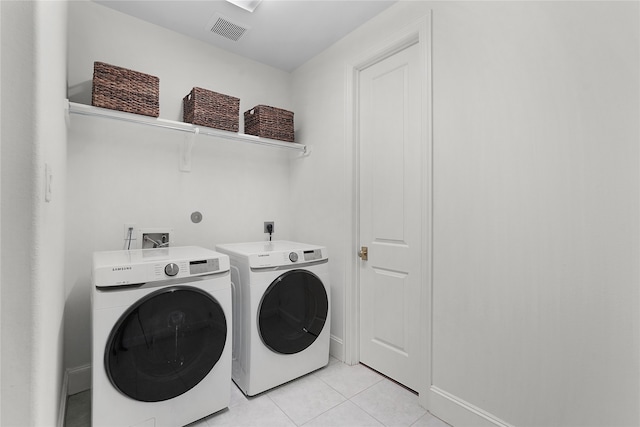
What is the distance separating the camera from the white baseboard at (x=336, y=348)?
2350 millimetres

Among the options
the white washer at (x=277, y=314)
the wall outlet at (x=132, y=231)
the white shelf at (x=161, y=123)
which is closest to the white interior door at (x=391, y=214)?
the white washer at (x=277, y=314)

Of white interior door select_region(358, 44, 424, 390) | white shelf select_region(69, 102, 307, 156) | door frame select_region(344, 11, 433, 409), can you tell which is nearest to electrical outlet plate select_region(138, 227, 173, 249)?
white shelf select_region(69, 102, 307, 156)

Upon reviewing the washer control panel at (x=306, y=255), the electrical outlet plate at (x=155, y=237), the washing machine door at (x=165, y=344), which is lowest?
the washing machine door at (x=165, y=344)

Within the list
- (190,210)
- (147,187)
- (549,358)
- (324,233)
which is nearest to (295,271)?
(324,233)

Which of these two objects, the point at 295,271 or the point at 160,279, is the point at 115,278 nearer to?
the point at 160,279

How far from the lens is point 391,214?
209 cm

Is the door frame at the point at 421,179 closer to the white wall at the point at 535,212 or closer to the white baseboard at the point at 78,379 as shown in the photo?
the white wall at the point at 535,212

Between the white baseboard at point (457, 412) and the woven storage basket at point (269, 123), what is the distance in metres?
2.08

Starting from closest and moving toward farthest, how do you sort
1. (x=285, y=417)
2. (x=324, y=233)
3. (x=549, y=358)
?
(x=549, y=358) < (x=285, y=417) < (x=324, y=233)

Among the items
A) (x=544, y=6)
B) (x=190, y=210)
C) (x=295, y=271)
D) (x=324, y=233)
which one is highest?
(x=544, y=6)

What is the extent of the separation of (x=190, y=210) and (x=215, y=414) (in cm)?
137

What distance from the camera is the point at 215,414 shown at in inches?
68.2

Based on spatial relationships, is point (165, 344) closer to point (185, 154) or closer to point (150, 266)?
point (150, 266)

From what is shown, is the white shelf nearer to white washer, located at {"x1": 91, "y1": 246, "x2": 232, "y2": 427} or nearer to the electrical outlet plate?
the electrical outlet plate
